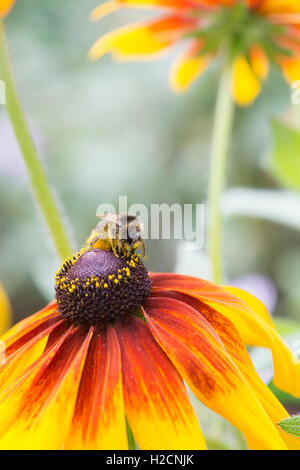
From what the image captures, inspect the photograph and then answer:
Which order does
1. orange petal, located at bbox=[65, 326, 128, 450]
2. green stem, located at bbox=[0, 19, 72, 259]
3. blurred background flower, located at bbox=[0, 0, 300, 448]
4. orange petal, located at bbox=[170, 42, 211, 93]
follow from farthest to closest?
blurred background flower, located at bbox=[0, 0, 300, 448] < orange petal, located at bbox=[170, 42, 211, 93] < green stem, located at bbox=[0, 19, 72, 259] < orange petal, located at bbox=[65, 326, 128, 450]

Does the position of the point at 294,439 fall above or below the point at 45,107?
below

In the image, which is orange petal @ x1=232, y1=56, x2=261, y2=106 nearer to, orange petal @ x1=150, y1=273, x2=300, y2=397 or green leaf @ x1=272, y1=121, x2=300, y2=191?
green leaf @ x1=272, y1=121, x2=300, y2=191

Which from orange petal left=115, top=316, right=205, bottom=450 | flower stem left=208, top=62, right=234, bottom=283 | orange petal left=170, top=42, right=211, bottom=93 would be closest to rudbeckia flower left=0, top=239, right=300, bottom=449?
orange petal left=115, top=316, right=205, bottom=450

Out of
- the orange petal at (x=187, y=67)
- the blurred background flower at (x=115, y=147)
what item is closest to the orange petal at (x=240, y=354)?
the orange petal at (x=187, y=67)

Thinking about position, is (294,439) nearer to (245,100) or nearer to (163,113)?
(245,100)

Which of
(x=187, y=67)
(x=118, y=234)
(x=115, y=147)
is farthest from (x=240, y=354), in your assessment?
(x=115, y=147)

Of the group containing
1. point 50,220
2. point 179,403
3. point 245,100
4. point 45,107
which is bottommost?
point 179,403

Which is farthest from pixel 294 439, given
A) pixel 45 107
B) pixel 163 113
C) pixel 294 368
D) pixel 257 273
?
pixel 45 107
